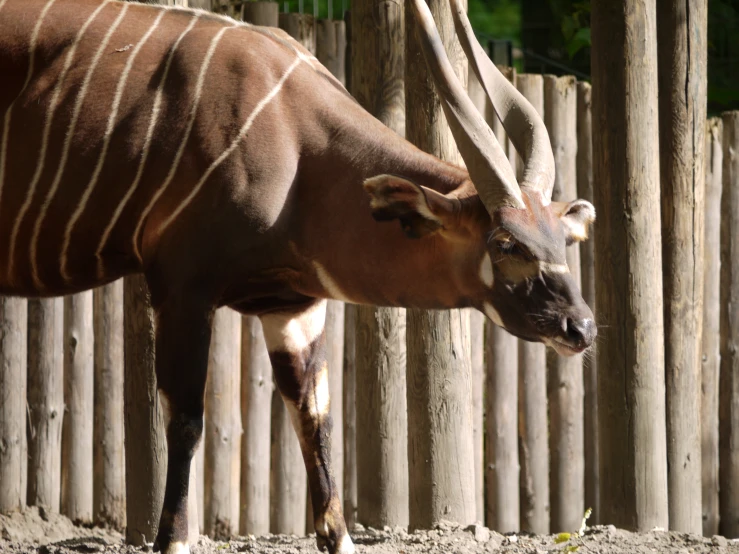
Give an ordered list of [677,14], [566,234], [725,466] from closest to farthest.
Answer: [566,234]
[677,14]
[725,466]

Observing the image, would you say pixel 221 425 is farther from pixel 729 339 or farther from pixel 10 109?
pixel 729 339

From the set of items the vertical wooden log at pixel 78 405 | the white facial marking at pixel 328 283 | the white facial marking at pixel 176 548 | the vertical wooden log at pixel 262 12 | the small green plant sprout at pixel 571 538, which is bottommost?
the small green plant sprout at pixel 571 538

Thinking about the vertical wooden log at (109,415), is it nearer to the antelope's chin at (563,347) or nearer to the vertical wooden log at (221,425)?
the vertical wooden log at (221,425)

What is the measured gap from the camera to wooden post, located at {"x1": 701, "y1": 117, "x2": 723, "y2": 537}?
23.4 ft

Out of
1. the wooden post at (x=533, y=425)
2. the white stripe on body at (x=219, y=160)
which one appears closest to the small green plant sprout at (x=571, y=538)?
the wooden post at (x=533, y=425)

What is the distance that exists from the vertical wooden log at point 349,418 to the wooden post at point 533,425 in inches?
43.6

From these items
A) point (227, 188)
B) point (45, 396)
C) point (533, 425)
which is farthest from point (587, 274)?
point (45, 396)

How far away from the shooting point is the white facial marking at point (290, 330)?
4.85 m

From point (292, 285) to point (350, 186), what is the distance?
486mm

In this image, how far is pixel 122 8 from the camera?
4.75 meters

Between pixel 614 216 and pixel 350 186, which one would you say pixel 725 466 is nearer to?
pixel 614 216

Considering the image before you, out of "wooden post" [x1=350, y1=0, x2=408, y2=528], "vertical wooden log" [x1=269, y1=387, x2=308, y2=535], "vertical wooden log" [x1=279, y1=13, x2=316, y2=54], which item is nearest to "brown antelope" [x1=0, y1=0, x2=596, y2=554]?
"wooden post" [x1=350, y1=0, x2=408, y2=528]

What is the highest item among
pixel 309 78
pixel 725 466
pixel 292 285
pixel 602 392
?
pixel 309 78

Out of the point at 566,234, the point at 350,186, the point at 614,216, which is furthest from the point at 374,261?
the point at 614,216
